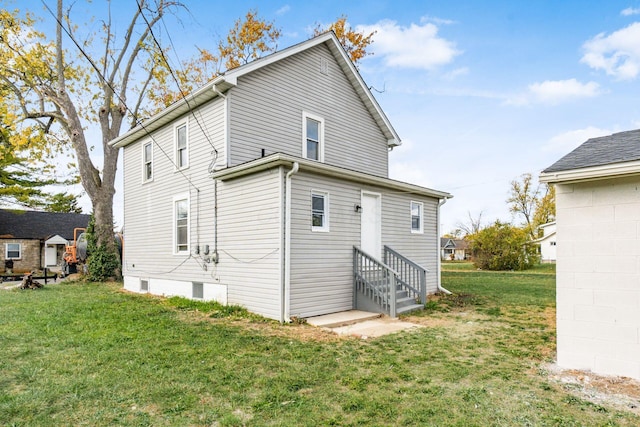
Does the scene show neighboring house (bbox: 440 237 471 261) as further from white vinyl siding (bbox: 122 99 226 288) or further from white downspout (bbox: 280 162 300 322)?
white downspout (bbox: 280 162 300 322)

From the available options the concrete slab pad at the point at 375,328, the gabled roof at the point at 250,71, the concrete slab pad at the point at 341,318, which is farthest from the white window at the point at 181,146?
the concrete slab pad at the point at 375,328

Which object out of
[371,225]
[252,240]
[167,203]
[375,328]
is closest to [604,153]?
[375,328]

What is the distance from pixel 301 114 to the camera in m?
11.1

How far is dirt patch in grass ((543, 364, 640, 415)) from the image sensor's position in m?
3.81

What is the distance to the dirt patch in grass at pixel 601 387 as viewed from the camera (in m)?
3.81

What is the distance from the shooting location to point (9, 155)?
851 inches

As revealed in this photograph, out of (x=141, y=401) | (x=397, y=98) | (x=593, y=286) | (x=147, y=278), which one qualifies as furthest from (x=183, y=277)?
(x=397, y=98)

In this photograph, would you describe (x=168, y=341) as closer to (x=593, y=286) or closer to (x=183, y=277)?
(x=183, y=277)

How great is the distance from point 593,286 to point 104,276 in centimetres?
1705

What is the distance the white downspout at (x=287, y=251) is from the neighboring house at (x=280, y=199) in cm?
Answer: 2

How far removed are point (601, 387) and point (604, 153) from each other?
273 centimetres

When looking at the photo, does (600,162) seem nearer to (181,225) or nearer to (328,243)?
(328,243)

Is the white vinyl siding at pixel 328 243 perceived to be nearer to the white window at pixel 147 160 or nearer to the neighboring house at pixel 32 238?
the white window at pixel 147 160

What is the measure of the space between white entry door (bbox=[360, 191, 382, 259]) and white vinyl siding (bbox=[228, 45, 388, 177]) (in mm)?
Result: 2199
